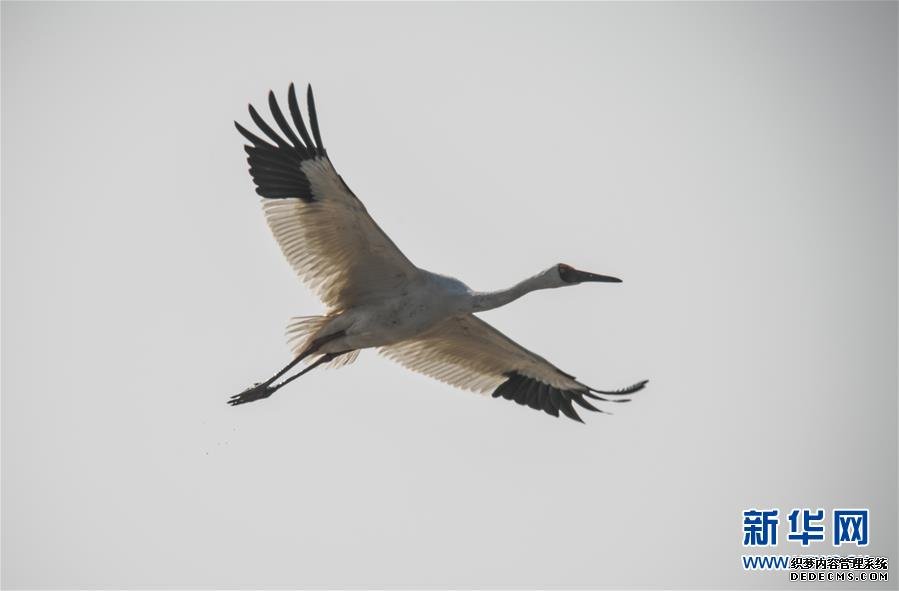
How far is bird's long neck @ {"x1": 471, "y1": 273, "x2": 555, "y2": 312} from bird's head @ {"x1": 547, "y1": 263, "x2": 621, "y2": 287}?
0.27m

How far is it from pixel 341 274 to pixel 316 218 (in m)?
0.86

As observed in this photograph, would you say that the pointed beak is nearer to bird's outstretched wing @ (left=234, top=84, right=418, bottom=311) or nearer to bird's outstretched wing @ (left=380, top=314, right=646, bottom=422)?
bird's outstretched wing @ (left=380, top=314, right=646, bottom=422)

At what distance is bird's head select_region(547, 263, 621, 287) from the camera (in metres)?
13.1

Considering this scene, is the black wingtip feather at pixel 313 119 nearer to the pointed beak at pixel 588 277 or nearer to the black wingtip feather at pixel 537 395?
the pointed beak at pixel 588 277

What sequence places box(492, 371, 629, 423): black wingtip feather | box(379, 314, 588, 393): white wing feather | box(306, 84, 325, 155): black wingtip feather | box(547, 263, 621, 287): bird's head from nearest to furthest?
1. box(306, 84, 325, 155): black wingtip feather
2. box(547, 263, 621, 287): bird's head
3. box(379, 314, 588, 393): white wing feather
4. box(492, 371, 629, 423): black wingtip feather

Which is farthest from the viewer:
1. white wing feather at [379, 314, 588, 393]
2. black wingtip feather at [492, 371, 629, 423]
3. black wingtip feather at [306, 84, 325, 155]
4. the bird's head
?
black wingtip feather at [492, 371, 629, 423]

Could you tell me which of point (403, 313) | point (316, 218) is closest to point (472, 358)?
point (403, 313)

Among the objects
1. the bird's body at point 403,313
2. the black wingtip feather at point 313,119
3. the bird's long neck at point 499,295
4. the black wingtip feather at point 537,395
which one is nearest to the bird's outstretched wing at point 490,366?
the black wingtip feather at point 537,395

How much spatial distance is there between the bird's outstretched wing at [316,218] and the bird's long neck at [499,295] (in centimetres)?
85

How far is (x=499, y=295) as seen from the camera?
12.8m

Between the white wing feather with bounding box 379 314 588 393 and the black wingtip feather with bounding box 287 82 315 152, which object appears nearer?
the black wingtip feather with bounding box 287 82 315 152

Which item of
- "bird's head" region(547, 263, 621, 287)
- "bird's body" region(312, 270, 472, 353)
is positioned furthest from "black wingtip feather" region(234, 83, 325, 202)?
"bird's head" region(547, 263, 621, 287)

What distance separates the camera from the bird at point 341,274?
1256 cm

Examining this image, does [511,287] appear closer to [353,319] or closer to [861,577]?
[353,319]
